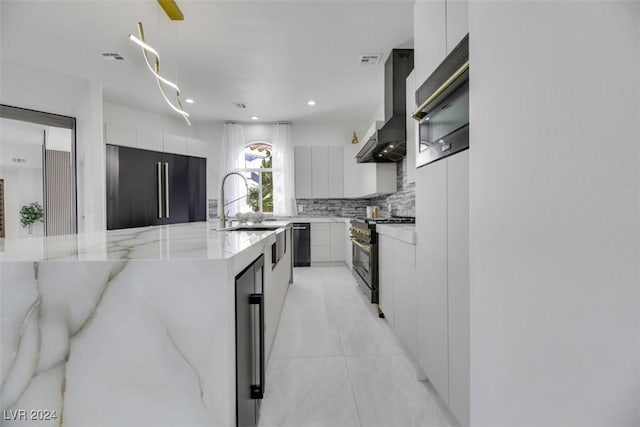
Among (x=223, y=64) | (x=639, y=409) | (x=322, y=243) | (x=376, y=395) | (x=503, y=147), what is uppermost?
(x=223, y=64)

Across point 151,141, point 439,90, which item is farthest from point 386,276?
point 151,141

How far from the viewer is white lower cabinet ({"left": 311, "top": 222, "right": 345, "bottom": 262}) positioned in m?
5.20

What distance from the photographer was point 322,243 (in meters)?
5.21

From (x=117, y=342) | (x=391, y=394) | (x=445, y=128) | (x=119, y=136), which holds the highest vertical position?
(x=119, y=136)

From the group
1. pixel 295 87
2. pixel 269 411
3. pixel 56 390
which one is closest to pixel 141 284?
pixel 56 390

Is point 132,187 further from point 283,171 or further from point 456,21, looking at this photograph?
point 456,21

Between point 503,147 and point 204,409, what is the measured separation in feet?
3.06

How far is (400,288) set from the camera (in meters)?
2.09

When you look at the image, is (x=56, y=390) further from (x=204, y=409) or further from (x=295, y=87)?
(x=295, y=87)

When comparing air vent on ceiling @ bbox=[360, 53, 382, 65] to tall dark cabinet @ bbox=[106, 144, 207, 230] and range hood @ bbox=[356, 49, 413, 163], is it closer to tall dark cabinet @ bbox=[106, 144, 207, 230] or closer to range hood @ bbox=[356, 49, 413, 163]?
range hood @ bbox=[356, 49, 413, 163]

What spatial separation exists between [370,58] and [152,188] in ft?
11.9

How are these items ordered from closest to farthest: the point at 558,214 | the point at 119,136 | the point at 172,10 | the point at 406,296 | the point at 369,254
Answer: the point at 558,214
the point at 406,296
the point at 172,10
the point at 369,254
the point at 119,136

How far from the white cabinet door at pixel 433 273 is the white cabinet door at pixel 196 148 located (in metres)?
4.38

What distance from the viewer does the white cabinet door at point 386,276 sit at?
232 cm
